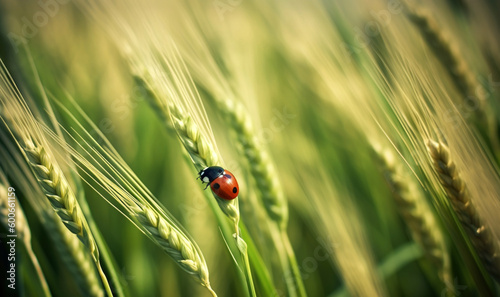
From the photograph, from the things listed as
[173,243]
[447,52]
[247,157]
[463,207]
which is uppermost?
[447,52]

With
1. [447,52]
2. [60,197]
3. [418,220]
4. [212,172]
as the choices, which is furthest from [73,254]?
[447,52]

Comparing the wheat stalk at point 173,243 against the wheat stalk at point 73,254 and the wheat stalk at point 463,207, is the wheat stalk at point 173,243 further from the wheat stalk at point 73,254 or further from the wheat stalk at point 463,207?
the wheat stalk at point 463,207

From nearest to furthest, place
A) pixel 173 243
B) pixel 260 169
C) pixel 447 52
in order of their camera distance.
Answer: pixel 173 243
pixel 260 169
pixel 447 52

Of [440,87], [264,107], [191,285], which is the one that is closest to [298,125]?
[264,107]

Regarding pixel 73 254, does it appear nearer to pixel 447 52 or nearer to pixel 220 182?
pixel 220 182

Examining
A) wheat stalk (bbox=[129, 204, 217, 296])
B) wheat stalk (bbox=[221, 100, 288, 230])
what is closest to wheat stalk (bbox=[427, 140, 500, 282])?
wheat stalk (bbox=[221, 100, 288, 230])

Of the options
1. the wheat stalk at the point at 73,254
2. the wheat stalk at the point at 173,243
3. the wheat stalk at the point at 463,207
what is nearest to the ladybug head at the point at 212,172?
the wheat stalk at the point at 173,243

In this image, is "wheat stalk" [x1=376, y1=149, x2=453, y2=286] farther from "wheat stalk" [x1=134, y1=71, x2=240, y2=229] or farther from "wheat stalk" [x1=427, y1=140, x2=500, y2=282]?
"wheat stalk" [x1=134, y1=71, x2=240, y2=229]

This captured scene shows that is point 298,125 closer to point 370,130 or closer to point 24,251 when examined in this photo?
point 370,130
